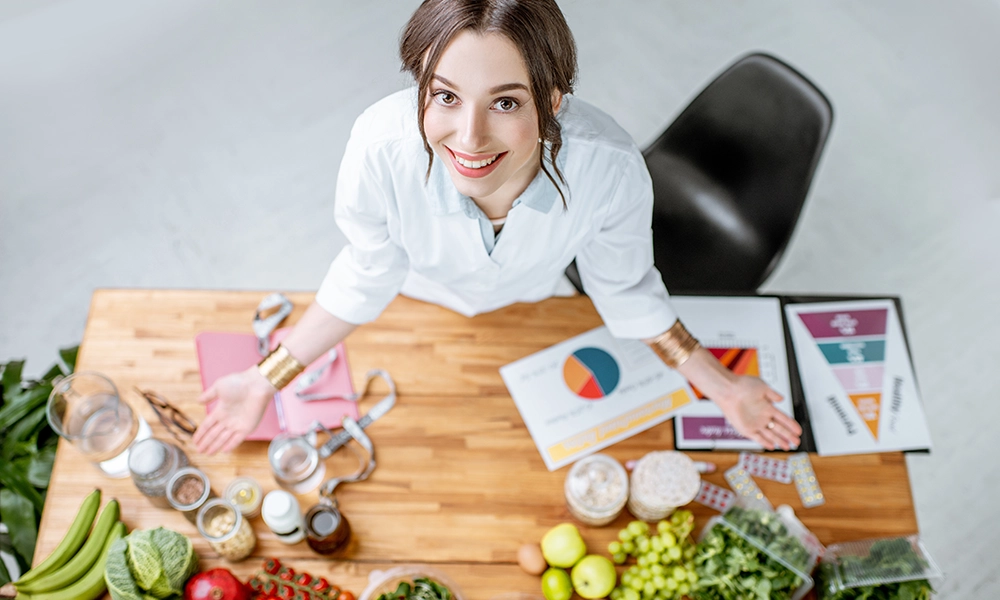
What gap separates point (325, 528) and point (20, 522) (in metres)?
0.85

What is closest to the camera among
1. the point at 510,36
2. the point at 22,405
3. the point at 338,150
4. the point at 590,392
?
the point at 510,36

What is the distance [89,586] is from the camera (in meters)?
1.29

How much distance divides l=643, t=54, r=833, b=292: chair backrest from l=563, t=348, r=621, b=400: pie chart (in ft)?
1.11

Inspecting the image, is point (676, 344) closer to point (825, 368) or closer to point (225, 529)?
point (825, 368)

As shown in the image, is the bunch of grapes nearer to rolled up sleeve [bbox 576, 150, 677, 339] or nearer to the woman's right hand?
rolled up sleeve [bbox 576, 150, 677, 339]

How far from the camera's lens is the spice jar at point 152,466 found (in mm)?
1298

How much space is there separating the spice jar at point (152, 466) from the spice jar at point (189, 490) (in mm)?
19

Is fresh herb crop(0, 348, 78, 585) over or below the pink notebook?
below

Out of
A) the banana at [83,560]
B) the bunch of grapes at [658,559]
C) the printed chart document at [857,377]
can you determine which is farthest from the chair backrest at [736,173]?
the banana at [83,560]

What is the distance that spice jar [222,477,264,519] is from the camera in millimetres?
1361

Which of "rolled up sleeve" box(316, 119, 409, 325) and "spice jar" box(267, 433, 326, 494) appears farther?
"spice jar" box(267, 433, 326, 494)

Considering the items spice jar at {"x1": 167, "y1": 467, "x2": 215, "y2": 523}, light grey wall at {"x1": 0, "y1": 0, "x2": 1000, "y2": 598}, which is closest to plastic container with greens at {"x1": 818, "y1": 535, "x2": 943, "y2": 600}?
spice jar at {"x1": 167, "y1": 467, "x2": 215, "y2": 523}

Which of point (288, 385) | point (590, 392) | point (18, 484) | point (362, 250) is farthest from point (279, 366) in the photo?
point (18, 484)

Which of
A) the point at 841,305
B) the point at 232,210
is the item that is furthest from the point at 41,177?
the point at 841,305
